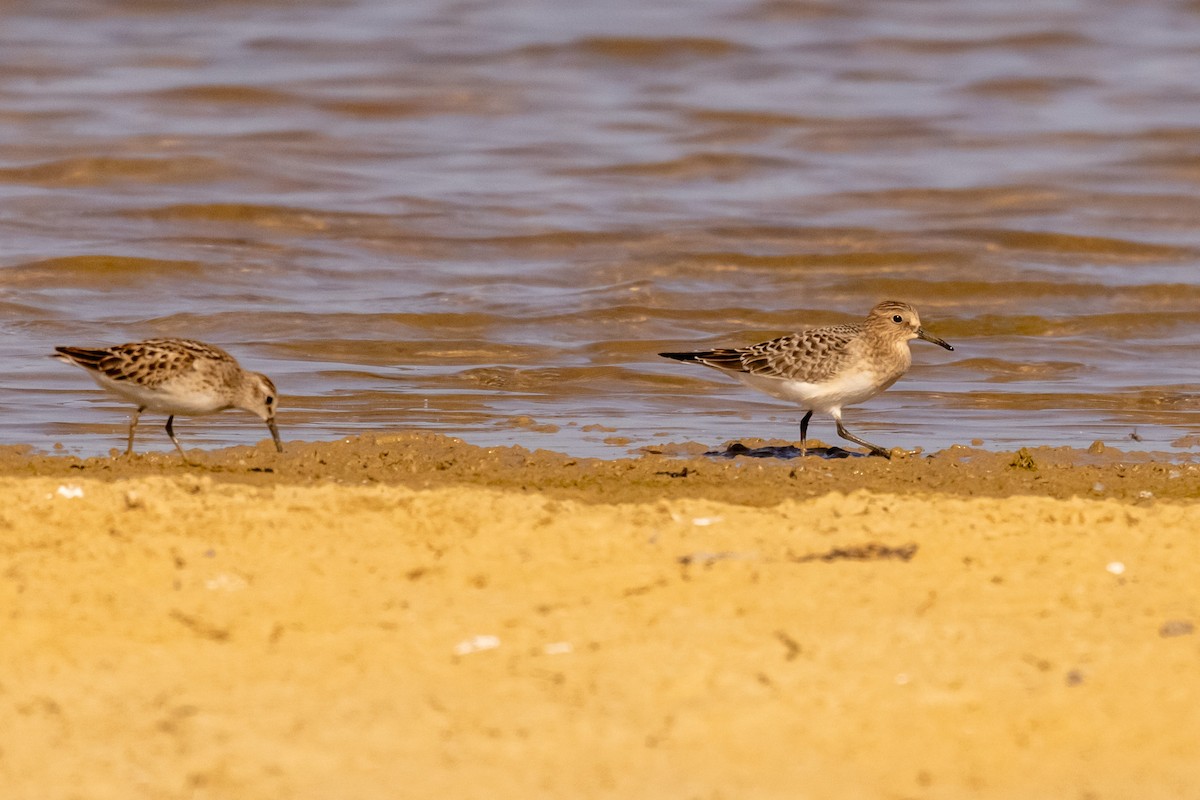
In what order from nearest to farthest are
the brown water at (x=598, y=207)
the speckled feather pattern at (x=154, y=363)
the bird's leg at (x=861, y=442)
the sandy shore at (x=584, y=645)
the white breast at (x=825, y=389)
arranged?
the sandy shore at (x=584, y=645), the speckled feather pattern at (x=154, y=363), the bird's leg at (x=861, y=442), the white breast at (x=825, y=389), the brown water at (x=598, y=207)

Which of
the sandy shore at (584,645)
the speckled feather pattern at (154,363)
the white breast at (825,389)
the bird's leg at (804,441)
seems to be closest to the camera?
the sandy shore at (584,645)

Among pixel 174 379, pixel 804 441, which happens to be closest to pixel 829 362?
pixel 804 441

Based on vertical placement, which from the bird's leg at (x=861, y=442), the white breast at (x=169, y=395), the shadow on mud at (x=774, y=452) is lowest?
the shadow on mud at (x=774, y=452)

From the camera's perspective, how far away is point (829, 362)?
10.6m

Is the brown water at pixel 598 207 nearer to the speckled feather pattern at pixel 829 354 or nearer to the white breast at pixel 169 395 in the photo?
the speckled feather pattern at pixel 829 354

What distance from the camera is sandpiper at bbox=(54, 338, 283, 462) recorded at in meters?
9.30

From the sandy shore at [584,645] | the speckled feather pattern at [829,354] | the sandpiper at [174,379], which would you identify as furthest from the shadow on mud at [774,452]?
the sandy shore at [584,645]

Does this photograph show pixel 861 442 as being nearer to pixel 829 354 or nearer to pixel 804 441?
pixel 804 441

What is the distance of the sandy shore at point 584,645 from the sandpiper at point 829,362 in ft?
11.5

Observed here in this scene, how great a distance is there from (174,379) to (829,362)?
150 inches

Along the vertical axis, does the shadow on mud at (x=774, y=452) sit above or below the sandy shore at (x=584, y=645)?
below

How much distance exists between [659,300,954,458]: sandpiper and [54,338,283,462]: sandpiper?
8.51 ft

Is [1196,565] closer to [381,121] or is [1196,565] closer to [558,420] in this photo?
[558,420]

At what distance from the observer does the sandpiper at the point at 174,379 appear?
30.5 ft
